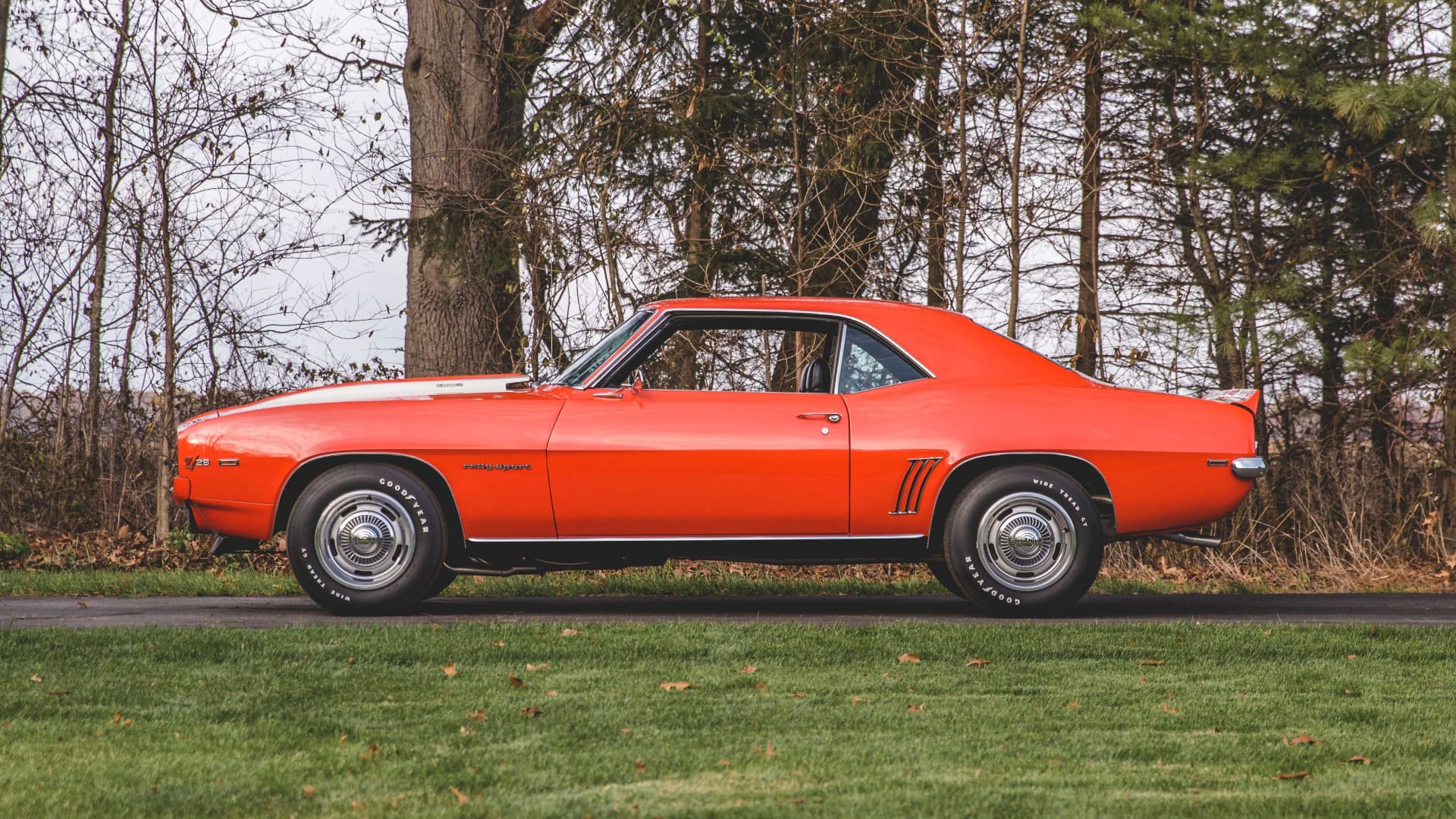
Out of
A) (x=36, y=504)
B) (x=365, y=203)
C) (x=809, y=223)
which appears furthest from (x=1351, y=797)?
(x=36, y=504)

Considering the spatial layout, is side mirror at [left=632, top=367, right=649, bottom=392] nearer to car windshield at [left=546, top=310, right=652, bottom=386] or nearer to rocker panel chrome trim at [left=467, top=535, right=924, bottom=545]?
car windshield at [left=546, top=310, right=652, bottom=386]

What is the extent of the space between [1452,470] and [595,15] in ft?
27.7

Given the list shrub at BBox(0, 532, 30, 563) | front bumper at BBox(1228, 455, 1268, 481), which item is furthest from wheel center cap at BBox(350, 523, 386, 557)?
shrub at BBox(0, 532, 30, 563)

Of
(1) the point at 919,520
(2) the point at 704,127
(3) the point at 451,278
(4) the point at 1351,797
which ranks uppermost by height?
(2) the point at 704,127

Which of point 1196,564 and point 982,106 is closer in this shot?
point 1196,564

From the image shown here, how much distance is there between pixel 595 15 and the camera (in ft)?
40.6

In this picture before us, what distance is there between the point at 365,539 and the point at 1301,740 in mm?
4538

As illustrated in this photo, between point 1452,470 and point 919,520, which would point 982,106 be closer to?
point 1452,470

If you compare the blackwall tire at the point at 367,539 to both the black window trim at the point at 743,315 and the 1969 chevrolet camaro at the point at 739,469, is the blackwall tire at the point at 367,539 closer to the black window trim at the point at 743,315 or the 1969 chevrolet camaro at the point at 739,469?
the 1969 chevrolet camaro at the point at 739,469

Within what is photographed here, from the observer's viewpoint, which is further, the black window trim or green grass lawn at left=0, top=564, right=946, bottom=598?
green grass lawn at left=0, top=564, right=946, bottom=598

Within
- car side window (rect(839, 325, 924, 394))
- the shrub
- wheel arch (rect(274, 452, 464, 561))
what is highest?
car side window (rect(839, 325, 924, 394))

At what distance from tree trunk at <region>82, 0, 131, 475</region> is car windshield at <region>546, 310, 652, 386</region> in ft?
24.5

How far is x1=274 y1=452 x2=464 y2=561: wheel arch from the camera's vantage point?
7.14m

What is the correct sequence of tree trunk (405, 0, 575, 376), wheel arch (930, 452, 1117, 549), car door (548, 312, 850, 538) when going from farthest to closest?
tree trunk (405, 0, 575, 376) → wheel arch (930, 452, 1117, 549) → car door (548, 312, 850, 538)
